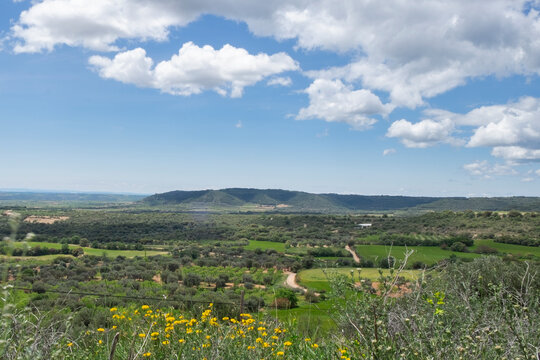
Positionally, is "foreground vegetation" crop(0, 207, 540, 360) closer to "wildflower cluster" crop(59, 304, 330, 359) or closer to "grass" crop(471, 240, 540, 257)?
"wildflower cluster" crop(59, 304, 330, 359)

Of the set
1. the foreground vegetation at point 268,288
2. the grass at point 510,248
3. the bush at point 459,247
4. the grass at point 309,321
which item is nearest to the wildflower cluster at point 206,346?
the foreground vegetation at point 268,288

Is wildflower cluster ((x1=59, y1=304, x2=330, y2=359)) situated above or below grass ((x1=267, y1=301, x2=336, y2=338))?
above

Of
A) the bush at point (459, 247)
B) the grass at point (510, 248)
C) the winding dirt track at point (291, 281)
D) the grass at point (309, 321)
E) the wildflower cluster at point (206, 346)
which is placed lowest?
the winding dirt track at point (291, 281)

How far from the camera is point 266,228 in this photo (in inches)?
4427

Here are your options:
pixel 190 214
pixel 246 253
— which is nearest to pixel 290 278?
pixel 246 253

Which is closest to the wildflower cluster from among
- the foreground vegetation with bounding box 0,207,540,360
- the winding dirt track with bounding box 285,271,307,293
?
the foreground vegetation with bounding box 0,207,540,360

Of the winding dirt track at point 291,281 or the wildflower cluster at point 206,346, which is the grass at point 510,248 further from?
→ the wildflower cluster at point 206,346

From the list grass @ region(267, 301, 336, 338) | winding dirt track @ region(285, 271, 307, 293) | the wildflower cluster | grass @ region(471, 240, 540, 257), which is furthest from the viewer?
grass @ region(471, 240, 540, 257)

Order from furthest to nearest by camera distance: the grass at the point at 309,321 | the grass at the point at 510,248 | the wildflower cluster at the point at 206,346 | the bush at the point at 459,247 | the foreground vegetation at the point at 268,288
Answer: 1. the bush at the point at 459,247
2. the grass at the point at 510,248
3. the grass at the point at 309,321
4. the wildflower cluster at the point at 206,346
5. the foreground vegetation at the point at 268,288

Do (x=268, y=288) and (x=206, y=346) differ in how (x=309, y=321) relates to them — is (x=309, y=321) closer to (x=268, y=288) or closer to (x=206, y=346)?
(x=206, y=346)

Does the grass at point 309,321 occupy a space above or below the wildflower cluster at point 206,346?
below

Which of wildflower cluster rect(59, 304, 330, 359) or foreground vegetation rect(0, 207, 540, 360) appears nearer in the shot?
foreground vegetation rect(0, 207, 540, 360)

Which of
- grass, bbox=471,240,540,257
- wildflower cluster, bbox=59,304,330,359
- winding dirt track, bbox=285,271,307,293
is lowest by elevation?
winding dirt track, bbox=285,271,307,293

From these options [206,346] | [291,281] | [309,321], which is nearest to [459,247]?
[291,281]
